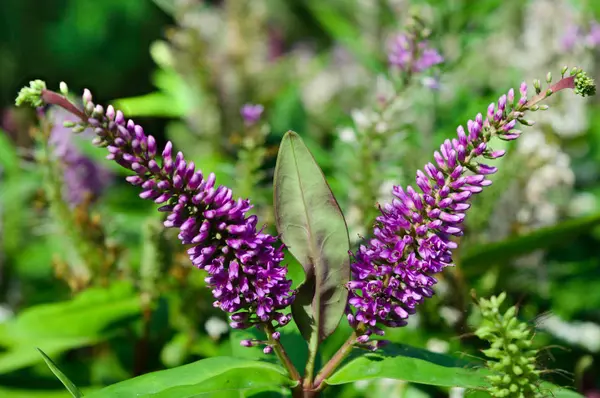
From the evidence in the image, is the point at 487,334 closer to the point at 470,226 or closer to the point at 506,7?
the point at 470,226

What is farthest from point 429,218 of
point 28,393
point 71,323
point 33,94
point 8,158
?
point 8,158

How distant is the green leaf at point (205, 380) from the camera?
0.60 meters

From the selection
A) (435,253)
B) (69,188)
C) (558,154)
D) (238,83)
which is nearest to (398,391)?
(435,253)

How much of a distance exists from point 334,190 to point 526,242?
373 millimetres

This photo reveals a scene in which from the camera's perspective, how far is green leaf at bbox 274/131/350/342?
63 cm

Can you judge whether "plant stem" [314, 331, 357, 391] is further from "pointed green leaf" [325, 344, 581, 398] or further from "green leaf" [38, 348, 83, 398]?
"green leaf" [38, 348, 83, 398]

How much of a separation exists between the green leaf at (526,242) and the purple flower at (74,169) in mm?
679

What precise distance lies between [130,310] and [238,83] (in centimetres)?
79

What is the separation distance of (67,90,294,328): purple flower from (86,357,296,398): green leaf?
54mm

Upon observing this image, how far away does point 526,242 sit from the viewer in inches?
42.7

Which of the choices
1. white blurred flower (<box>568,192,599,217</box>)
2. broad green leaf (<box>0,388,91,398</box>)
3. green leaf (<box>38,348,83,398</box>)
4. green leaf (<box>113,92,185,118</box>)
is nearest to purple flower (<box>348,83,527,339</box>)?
green leaf (<box>38,348,83,398</box>)

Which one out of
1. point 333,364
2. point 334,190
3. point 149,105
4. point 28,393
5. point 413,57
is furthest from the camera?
point 149,105

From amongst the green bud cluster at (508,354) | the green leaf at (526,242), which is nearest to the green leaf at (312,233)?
the green bud cluster at (508,354)

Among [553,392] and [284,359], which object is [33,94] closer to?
[284,359]
